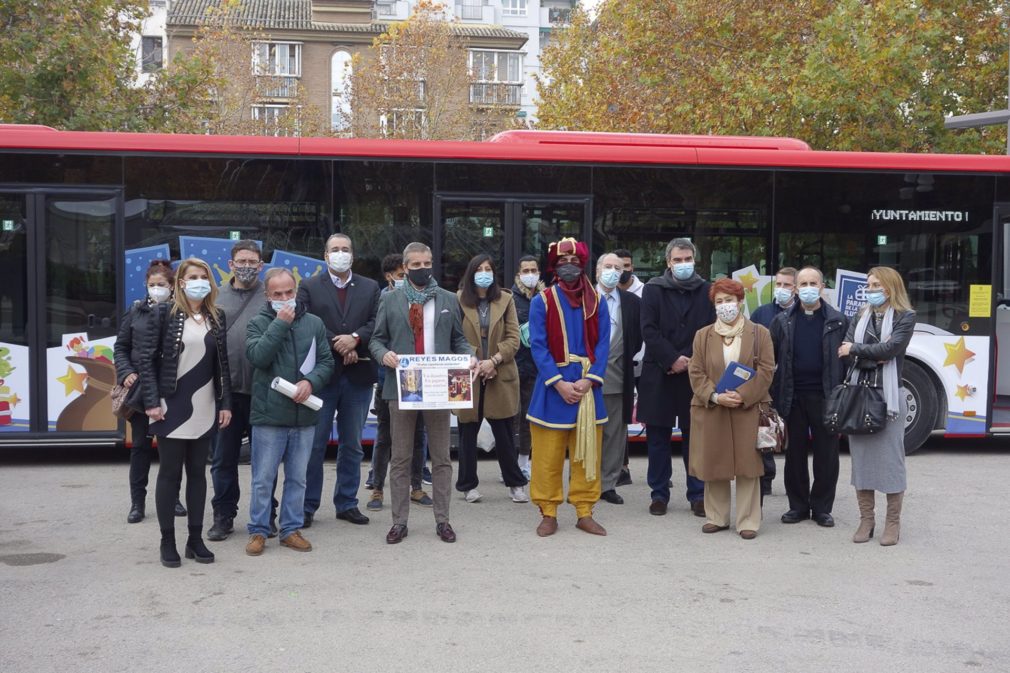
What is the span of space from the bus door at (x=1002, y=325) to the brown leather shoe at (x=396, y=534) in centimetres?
674

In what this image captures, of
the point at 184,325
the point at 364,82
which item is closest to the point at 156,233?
the point at 184,325

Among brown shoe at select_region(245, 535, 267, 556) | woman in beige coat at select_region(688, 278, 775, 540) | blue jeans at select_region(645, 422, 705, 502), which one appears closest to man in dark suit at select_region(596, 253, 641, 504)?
blue jeans at select_region(645, 422, 705, 502)

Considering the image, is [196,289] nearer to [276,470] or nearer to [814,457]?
[276,470]

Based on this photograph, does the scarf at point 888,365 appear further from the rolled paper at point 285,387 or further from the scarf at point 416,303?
the rolled paper at point 285,387

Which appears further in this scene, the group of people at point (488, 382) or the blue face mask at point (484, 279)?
the blue face mask at point (484, 279)

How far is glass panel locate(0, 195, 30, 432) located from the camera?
9.69m

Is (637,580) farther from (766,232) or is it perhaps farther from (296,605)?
(766,232)

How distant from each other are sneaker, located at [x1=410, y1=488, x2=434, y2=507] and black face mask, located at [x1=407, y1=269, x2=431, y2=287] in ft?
6.59

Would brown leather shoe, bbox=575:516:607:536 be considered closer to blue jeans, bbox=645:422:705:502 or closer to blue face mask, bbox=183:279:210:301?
blue jeans, bbox=645:422:705:502

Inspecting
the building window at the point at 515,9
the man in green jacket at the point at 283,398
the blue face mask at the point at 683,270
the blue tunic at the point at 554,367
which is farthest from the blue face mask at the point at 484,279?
the building window at the point at 515,9

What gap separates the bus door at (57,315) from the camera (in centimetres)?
971

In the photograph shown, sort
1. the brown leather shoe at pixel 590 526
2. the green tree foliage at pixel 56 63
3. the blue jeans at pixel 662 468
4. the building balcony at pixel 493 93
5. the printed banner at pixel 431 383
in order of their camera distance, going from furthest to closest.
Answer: the building balcony at pixel 493 93, the green tree foliage at pixel 56 63, the blue jeans at pixel 662 468, the brown leather shoe at pixel 590 526, the printed banner at pixel 431 383

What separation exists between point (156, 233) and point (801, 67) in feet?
42.7

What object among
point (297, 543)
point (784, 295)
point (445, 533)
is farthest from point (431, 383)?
point (784, 295)
